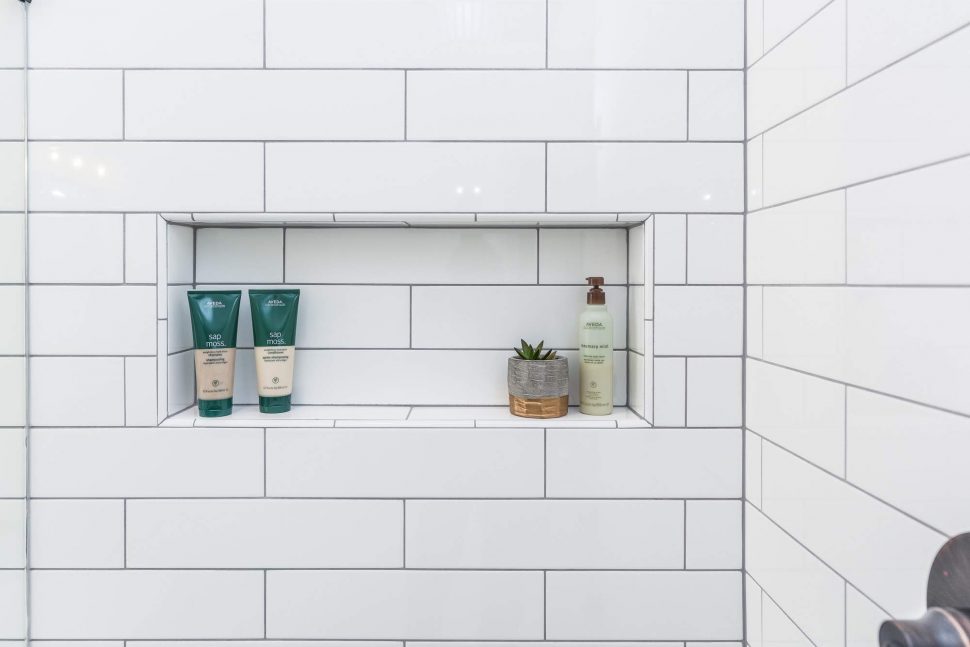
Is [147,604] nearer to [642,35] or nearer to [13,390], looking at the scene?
[13,390]

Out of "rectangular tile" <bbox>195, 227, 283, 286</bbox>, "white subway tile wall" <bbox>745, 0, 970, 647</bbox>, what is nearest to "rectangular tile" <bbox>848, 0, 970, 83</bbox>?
"white subway tile wall" <bbox>745, 0, 970, 647</bbox>

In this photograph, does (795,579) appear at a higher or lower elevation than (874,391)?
lower

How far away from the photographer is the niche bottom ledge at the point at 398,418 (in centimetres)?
95

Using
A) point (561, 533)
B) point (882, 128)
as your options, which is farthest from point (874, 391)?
point (561, 533)

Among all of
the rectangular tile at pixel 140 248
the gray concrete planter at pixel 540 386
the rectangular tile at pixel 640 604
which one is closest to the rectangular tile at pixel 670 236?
the gray concrete planter at pixel 540 386

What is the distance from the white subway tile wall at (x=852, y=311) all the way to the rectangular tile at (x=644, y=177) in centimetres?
4

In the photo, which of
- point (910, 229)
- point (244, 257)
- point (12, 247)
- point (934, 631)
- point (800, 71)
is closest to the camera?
point (934, 631)

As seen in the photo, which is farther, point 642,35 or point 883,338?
point 642,35

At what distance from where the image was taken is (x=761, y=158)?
890 mm

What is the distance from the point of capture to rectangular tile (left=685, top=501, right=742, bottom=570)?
953 mm

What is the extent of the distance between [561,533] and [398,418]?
302 millimetres

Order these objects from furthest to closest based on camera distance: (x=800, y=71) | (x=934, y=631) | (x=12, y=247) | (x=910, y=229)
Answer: (x=12, y=247) → (x=800, y=71) → (x=910, y=229) → (x=934, y=631)

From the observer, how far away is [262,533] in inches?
37.4

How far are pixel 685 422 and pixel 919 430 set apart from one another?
386 millimetres
